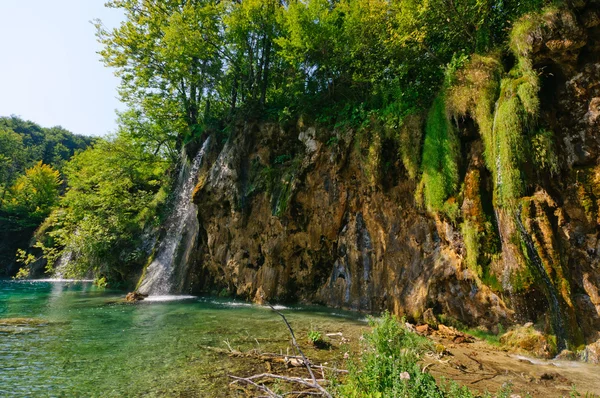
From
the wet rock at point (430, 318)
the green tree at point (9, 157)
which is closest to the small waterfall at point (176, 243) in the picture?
the wet rock at point (430, 318)

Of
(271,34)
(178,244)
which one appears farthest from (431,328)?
(271,34)

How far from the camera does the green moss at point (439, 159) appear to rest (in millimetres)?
9445

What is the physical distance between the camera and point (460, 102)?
9.55 m

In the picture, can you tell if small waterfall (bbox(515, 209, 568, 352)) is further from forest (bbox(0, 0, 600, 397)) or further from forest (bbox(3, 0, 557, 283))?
forest (bbox(3, 0, 557, 283))

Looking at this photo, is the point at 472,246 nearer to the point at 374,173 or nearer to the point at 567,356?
the point at 567,356

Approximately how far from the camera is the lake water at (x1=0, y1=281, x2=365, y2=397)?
17.2ft

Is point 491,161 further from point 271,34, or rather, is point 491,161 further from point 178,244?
point 178,244

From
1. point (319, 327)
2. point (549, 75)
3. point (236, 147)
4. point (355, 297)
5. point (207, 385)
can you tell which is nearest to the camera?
point (207, 385)

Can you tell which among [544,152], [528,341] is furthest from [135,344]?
[544,152]

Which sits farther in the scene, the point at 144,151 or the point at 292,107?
the point at 144,151

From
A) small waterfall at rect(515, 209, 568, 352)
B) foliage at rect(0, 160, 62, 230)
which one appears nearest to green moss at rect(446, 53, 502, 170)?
small waterfall at rect(515, 209, 568, 352)

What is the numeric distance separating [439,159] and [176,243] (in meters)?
15.6

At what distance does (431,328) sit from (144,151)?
78.1 feet

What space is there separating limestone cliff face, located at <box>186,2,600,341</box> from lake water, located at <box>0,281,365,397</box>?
2.33 meters
